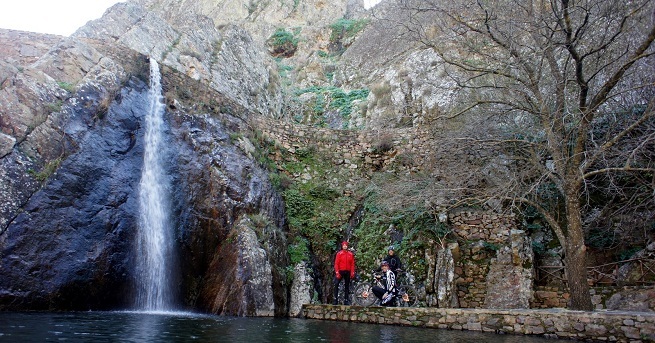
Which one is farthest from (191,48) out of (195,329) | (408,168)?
(195,329)

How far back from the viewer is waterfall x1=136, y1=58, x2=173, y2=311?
9586 millimetres

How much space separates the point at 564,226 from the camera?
464 inches

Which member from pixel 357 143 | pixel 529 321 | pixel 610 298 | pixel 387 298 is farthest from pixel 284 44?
pixel 529 321

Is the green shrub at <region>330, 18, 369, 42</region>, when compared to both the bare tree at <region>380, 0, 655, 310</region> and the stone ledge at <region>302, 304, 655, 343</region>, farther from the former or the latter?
the stone ledge at <region>302, 304, 655, 343</region>

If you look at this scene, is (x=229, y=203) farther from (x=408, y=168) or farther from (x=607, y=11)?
(x=607, y=11)

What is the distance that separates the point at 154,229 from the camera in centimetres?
1019

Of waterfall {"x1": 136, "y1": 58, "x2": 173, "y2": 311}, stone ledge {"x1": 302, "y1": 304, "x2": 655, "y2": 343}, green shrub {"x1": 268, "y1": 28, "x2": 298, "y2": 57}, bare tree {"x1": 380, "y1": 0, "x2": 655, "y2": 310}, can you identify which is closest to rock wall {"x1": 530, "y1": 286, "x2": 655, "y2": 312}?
bare tree {"x1": 380, "y1": 0, "x2": 655, "y2": 310}

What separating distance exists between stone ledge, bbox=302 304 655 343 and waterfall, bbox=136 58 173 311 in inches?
159

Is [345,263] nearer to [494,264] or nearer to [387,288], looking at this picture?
[387,288]

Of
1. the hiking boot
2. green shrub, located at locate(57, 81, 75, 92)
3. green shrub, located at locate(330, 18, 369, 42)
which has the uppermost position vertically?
green shrub, located at locate(330, 18, 369, 42)

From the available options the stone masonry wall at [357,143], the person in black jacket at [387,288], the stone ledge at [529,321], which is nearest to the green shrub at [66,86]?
the stone masonry wall at [357,143]

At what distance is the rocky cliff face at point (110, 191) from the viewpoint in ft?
27.7

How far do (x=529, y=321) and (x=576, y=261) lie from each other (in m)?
1.95

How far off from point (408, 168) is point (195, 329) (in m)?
9.49
